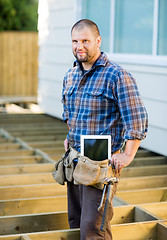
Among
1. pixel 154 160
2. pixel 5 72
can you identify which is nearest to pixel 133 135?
pixel 154 160

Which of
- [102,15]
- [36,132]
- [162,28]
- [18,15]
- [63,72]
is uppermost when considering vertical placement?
[18,15]

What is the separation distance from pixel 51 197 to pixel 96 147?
3.76 feet

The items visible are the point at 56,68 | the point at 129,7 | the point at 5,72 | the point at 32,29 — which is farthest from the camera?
the point at 32,29

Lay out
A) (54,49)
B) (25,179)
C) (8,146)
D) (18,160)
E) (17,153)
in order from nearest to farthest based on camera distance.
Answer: (25,179), (18,160), (17,153), (8,146), (54,49)

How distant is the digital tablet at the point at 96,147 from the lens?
2.71 meters

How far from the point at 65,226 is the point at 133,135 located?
111 cm

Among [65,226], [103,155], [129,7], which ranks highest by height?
[129,7]

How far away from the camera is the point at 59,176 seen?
3016 millimetres

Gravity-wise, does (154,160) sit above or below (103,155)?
below

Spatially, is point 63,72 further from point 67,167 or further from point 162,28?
point 67,167

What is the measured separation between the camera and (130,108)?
2.72 metres

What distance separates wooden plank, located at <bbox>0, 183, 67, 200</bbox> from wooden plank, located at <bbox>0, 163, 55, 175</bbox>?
612 millimetres

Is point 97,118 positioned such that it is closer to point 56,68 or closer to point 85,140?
point 85,140

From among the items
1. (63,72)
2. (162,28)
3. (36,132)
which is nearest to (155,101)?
(162,28)
